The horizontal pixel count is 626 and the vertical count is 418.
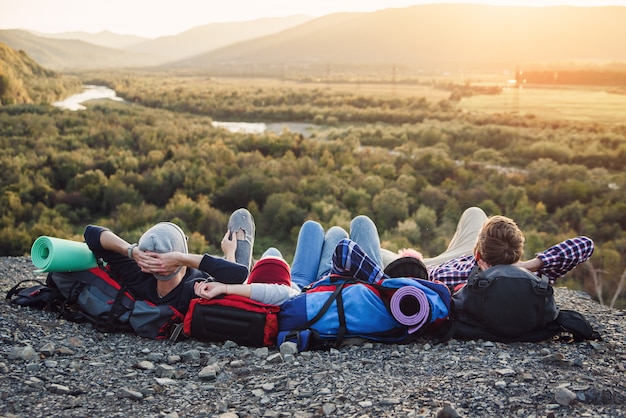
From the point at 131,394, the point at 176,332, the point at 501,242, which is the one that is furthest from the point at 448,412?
the point at 176,332

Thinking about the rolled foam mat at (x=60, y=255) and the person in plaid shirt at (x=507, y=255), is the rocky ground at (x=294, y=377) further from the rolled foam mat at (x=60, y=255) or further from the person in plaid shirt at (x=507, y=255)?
the person in plaid shirt at (x=507, y=255)

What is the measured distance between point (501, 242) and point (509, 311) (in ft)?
1.50

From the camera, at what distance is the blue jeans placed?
4.90 metres

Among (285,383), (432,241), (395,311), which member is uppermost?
(395,311)

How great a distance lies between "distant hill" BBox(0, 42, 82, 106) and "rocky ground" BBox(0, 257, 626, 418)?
120 ft

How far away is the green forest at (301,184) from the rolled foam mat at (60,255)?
19.6 ft

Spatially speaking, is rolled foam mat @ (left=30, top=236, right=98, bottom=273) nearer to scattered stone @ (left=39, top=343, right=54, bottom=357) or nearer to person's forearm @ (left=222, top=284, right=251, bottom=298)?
scattered stone @ (left=39, top=343, right=54, bottom=357)

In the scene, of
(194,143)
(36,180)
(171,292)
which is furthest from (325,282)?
(194,143)

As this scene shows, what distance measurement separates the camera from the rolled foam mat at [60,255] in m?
4.07

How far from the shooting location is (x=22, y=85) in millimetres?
41250

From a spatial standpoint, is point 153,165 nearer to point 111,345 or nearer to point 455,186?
point 455,186

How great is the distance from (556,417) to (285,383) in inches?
57.7

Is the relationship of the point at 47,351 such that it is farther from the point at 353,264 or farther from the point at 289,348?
the point at 353,264

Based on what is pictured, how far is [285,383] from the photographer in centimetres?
338
